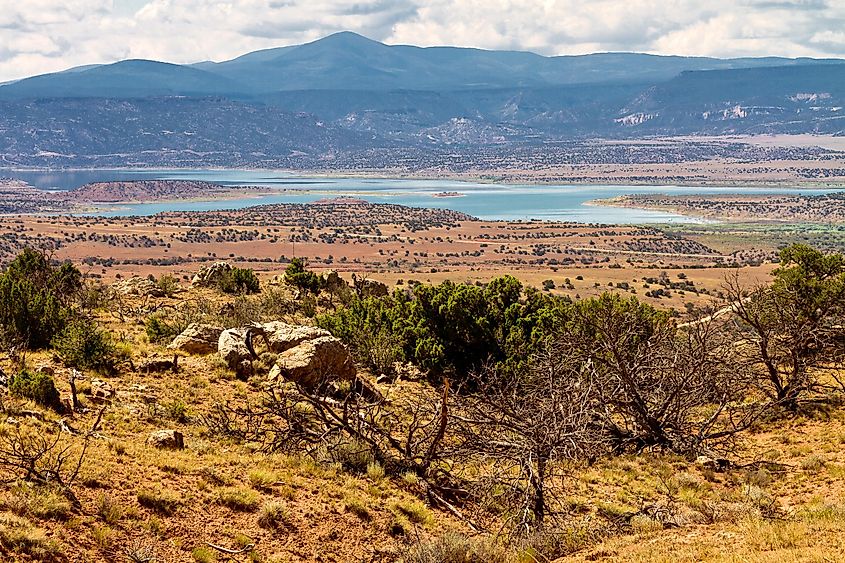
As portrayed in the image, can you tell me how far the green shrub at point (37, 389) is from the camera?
471 inches

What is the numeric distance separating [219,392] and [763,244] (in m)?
92.7

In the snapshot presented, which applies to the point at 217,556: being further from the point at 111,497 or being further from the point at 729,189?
the point at 729,189

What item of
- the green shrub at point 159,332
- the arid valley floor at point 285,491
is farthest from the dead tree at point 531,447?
the green shrub at point 159,332

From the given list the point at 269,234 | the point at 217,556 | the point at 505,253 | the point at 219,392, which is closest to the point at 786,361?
the point at 219,392

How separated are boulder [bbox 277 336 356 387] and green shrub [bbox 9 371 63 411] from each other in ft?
14.8

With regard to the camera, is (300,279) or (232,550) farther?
(300,279)

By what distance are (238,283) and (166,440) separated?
20.3 meters

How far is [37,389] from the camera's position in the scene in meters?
11.9

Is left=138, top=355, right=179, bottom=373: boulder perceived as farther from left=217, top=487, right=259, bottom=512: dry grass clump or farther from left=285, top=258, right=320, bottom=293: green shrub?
left=285, top=258, right=320, bottom=293: green shrub

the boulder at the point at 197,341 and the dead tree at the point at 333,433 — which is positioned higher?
the boulder at the point at 197,341

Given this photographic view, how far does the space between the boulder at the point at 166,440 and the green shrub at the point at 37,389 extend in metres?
1.68

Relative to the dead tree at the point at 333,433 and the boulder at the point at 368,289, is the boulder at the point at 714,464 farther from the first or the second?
the boulder at the point at 368,289

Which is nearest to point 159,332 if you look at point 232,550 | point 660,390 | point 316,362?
point 316,362

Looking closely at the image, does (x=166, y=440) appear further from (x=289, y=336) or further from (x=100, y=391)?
(x=289, y=336)
